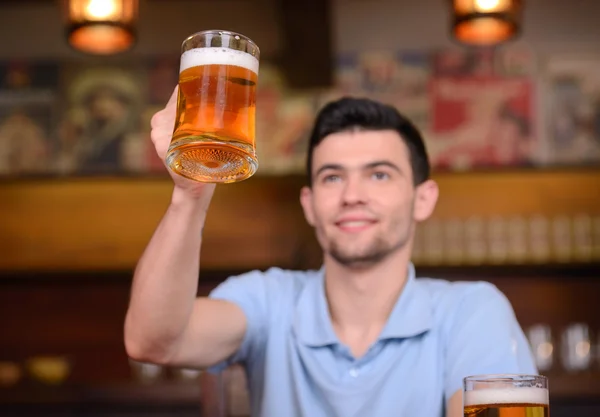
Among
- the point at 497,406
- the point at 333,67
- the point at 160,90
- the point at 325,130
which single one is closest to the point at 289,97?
the point at 333,67

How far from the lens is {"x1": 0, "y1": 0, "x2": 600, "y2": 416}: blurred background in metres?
5.08

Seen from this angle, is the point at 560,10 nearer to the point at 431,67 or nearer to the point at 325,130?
the point at 431,67

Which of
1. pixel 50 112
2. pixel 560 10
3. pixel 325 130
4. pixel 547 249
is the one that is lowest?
pixel 325 130

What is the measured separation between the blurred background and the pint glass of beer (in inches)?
132

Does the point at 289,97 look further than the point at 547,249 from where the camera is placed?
Yes

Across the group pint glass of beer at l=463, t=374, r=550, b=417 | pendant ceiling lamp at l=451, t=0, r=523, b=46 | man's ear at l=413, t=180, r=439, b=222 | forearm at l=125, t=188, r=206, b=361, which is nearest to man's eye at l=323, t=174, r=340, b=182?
man's ear at l=413, t=180, r=439, b=222

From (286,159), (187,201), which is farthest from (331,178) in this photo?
(286,159)

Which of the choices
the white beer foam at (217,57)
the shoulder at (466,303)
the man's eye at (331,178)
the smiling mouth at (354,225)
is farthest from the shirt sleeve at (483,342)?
the white beer foam at (217,57)

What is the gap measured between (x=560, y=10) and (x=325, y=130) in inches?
127

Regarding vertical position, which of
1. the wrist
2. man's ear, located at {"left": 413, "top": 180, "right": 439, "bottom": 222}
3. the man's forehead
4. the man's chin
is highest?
the man's forehead

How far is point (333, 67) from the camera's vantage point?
5.27 metres

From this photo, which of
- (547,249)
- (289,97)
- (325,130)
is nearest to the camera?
(325,130)

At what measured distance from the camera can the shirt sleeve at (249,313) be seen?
2.38 metres

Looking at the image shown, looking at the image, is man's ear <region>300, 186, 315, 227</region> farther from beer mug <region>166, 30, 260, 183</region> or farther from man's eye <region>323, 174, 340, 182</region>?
beer mug <region>166, 30, 260, 183</region>
